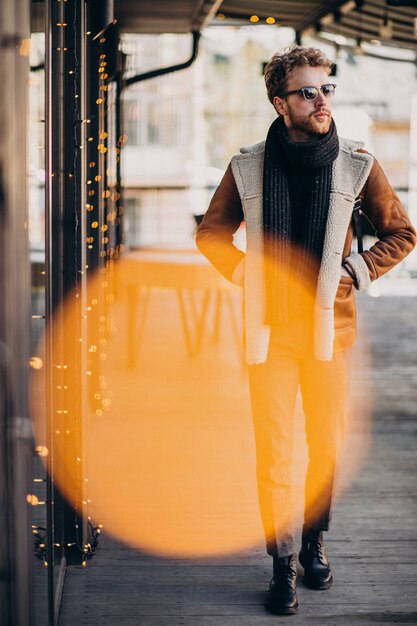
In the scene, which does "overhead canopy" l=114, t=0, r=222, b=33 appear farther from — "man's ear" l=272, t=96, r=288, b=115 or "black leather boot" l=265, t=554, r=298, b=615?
"black leather boot" l=265, t=554, r=298, b=615

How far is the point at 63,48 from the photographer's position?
9.46ft

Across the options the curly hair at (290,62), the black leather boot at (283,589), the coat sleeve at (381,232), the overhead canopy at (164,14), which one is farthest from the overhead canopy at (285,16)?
the black leather boot at (283,589)

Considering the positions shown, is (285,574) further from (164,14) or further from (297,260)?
(164,14)

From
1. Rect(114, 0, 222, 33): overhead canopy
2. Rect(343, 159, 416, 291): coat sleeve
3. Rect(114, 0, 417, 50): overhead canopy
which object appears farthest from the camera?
Rect(114, 0, 417, 50): overhead canopy

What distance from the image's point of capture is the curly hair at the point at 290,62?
2.71 meters

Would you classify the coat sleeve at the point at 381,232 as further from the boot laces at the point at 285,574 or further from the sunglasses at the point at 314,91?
the boot laces at the point at 285,574

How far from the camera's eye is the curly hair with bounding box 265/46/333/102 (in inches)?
107

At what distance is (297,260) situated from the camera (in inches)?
110

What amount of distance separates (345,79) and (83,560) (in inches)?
1031

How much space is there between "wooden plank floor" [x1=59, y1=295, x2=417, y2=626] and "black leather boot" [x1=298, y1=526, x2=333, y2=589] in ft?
0.10

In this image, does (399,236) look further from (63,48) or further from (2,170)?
(2,170)

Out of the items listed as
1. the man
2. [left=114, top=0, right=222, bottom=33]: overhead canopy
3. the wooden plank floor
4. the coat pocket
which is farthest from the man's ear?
[left=114, top=0, right=222, bottom=33]: overhead canopy

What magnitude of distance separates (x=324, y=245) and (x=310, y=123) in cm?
35

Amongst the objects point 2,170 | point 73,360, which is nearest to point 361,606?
point 73,360
